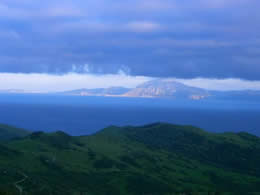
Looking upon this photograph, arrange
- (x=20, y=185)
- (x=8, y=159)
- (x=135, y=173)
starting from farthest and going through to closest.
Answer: (x=135, y=173) → (x=8, y=159) → (x=20, y=185)

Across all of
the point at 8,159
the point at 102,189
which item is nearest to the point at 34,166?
the point at 8,159

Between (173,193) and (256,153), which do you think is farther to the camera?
(256,153)

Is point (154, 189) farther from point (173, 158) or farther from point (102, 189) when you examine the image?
point (173, 158)

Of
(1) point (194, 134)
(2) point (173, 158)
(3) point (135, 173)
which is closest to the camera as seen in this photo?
(3) point (135, 173)

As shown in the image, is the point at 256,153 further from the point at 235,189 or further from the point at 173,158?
the point at 235,189

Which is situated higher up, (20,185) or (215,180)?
(20,185)

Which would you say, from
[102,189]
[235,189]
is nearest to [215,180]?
[235,189]
